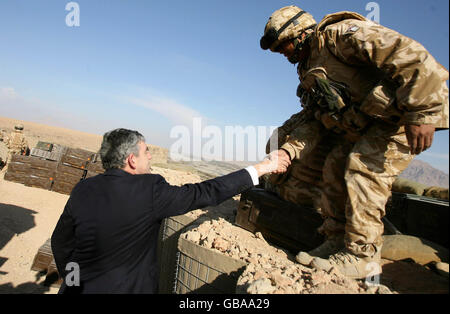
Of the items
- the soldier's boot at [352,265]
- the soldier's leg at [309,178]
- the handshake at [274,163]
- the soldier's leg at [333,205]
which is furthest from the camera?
the soldier's leg at [309,178]

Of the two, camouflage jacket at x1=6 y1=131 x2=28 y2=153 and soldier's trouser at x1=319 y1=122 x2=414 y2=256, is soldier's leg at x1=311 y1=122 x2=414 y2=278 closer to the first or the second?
soldier's trouser at x1=319 y1=122 x2=414 y2=256

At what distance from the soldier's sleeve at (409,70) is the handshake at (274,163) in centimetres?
100

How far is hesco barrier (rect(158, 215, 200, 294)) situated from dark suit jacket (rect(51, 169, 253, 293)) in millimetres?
1762

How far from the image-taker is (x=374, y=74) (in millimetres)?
2277

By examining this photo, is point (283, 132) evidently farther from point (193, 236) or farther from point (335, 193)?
point (193, 236)

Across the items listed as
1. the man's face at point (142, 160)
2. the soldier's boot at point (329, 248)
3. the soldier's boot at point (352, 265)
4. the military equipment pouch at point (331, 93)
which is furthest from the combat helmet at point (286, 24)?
the soldier's boot at point (352, 265)

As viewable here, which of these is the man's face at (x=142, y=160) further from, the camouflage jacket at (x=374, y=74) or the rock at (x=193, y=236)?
the camouflage jacket at (x=374, y=74)

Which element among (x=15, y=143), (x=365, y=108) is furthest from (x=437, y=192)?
(x=15, y=143)

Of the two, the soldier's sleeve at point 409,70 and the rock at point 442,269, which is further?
the rock at point 442,269

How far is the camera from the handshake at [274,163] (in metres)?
2.19

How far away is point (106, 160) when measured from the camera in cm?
185

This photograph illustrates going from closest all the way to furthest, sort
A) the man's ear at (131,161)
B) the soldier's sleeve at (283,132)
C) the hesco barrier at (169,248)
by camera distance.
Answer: the man's ear at (131,161), the soldier's sleeve at (283,132), the hesco barrier at (169,248)

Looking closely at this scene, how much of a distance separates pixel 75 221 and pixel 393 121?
2395 mm

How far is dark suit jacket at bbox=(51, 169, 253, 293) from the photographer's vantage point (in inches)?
63.5
